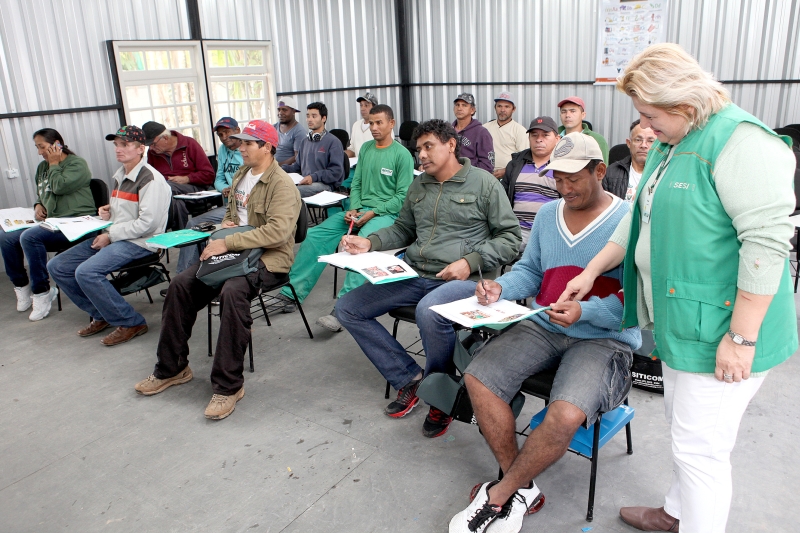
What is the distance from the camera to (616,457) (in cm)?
269

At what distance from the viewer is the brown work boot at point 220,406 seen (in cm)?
318

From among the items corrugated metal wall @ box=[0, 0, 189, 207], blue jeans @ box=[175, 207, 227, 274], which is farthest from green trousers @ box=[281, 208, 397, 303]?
corrugated metal wall @ box=[0, 0, 189, 207]

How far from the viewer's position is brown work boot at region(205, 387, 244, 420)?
10.4ft

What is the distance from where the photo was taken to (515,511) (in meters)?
2.23

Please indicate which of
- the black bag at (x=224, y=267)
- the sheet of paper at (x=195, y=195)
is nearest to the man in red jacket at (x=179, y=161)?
the sheet of paper at (x=195, y=195)

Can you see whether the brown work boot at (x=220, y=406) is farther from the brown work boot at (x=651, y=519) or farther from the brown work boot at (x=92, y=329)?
the brown work boot at (x=651, y=519)

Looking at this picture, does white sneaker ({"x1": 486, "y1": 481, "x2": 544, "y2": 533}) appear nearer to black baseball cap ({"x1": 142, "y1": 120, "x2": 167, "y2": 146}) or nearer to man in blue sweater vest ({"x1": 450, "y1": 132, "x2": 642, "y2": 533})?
man in blue sweater vest ({"x1": 450, "y1": 132, "x2": 642, "y2": 533})

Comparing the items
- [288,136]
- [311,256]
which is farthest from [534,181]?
[288,136]

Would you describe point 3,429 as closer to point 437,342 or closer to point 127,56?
point 437,342

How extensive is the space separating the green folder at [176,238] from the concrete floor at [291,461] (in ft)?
2.64

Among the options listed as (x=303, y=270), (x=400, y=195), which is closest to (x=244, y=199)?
(x=303, y=270)

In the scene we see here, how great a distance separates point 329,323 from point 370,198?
119 cm

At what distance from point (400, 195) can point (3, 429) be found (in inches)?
118

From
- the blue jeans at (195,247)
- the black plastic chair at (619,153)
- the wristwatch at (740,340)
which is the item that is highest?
the black plastic chair at (619,153)
